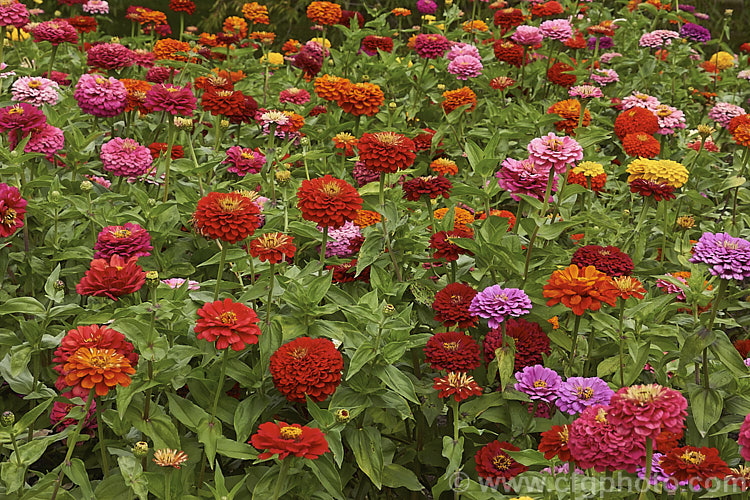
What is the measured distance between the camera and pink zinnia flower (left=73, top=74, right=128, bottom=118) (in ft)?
8.86

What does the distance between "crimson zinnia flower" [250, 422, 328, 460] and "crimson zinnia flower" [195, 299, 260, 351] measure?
184 mm

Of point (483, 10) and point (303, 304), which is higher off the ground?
point (303, 304)

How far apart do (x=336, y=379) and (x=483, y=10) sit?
6103 mm

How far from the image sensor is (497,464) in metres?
1.67

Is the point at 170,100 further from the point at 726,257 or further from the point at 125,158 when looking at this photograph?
the point at 726,257

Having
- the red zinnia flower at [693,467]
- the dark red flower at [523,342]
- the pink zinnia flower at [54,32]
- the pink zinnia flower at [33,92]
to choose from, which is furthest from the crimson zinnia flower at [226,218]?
the pink zinnia flower at [54,32]

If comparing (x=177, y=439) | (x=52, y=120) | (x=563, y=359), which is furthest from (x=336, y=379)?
(x=52, y=120)

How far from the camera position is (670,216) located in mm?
2834

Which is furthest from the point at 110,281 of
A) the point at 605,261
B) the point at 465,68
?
the point at 465,68

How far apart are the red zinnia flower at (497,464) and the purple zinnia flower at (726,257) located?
64 cm

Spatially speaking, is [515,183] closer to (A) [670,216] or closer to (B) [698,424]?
(B) [698,424]

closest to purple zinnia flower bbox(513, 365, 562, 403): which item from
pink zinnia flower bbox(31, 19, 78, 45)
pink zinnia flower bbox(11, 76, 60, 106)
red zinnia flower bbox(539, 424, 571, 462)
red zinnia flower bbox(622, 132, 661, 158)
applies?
red zinnia flower bbox(539, 424, 571, 462)

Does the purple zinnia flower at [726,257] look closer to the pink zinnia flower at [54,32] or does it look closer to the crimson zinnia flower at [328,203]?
the crimson zinnia flower at [328,203]

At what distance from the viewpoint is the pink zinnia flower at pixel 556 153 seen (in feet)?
6.24
